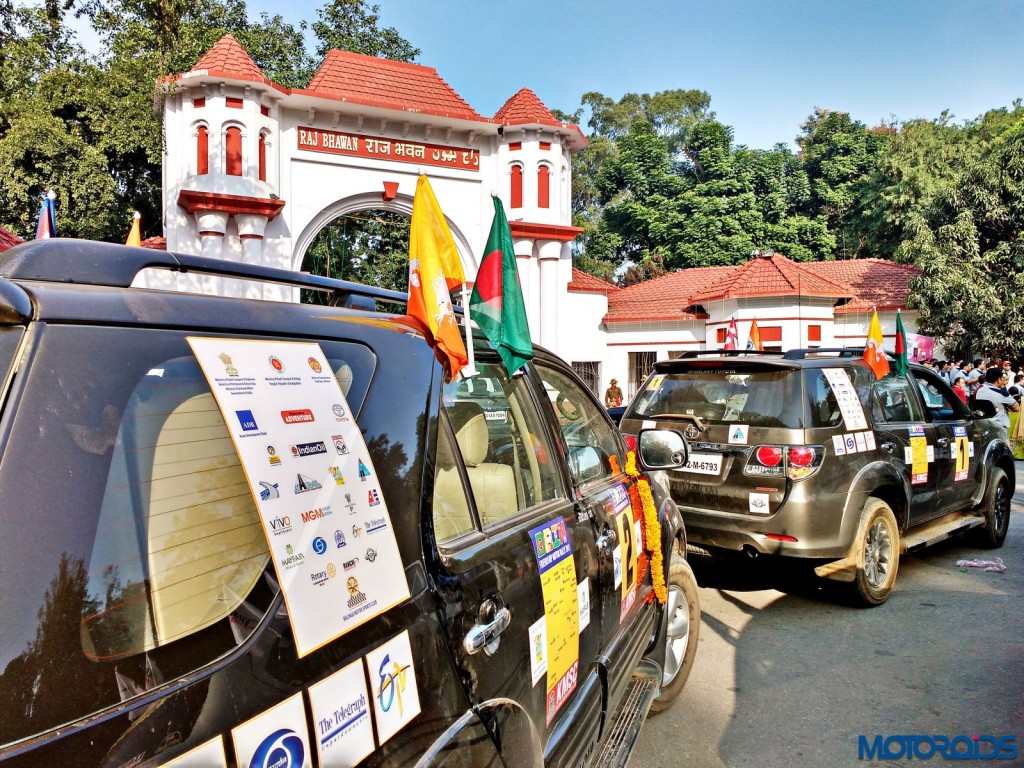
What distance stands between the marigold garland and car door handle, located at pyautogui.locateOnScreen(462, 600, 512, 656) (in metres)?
1.64

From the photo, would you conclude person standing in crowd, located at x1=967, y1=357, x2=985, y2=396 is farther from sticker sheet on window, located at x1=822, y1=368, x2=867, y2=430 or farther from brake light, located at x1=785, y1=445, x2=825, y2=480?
brake light, located at x1=785, y1=445, x2=825, y2=480

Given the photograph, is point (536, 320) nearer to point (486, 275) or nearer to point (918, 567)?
point (918, 567)

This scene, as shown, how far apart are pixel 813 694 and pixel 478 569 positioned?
2954 mm

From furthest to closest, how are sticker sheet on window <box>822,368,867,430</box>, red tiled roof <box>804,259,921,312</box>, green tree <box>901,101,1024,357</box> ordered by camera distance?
red tiled roof <box>804,259,921,312</box> → green tree <box>901,101,1024,357</box> → sticker sheet on window <box>822,368,867,430</box>

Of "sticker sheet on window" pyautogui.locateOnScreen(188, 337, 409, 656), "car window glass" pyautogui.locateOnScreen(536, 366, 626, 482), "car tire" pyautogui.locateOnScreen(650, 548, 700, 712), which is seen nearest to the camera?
"sticker sheet on window" pyautogui.locateOnScreen(188, 337, 409, 656)

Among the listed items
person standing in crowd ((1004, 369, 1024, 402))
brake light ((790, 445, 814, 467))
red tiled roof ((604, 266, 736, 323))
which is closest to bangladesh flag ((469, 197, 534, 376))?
brake light ((790, 445, 814, 467))

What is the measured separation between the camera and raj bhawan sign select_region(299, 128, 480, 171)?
46.5ft

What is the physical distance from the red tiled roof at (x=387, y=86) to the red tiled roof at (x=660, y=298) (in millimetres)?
7381

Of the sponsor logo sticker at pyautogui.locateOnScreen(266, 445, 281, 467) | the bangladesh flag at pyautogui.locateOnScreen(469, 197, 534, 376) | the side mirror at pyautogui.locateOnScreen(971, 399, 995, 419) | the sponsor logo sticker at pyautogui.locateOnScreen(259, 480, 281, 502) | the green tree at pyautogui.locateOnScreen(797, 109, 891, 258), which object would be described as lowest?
the side mirror at pyautogui.locateOnScreen(971, 399, 995, 419)

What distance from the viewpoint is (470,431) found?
86.0 inches

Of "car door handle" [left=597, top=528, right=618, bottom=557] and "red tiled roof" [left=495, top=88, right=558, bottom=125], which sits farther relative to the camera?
"red tiled roof" [left=495, top=88, right=558, bottom=125]

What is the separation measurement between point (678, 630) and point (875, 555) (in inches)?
87.0

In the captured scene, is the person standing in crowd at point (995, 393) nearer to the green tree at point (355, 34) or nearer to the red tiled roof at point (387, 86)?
the red tiled roof at point (387, 86)

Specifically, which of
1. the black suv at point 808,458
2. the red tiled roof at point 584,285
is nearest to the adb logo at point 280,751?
the black suv at point 808,458
